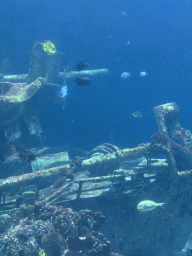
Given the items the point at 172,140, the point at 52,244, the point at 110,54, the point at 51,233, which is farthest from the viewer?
the point at 110,54

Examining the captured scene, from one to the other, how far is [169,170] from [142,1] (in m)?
36.9

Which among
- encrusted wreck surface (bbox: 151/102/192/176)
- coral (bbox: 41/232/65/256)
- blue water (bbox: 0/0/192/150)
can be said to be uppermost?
blue water (bbox: 0/0/192/150)

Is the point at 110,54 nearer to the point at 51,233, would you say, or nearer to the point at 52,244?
the point at 51,233

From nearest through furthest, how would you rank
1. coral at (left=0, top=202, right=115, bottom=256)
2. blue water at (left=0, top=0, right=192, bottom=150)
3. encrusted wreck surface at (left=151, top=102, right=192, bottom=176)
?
coral at (left=0, top=202, right=115, bottom=256)
encrusted wreck surface at (left=151, top=102, right=192, bottom=176)
blue water at (left=0, top=0, right=192, bottom=150)

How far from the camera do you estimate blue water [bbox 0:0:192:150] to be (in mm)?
25875

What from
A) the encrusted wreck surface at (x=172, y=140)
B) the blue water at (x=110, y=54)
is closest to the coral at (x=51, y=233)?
the encrusted wreck surface at (x=172, y=140)

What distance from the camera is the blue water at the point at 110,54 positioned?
84.9 feet

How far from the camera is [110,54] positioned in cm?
2969

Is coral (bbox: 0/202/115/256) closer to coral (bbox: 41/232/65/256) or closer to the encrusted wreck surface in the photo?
coral (bbox: 41/232/65/256)

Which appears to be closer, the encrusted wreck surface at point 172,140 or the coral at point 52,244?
the coral at point 52,244

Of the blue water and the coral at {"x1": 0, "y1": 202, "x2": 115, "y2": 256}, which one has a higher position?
the blue water

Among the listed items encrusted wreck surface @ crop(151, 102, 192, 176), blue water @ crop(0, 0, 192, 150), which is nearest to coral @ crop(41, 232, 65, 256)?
encrusted wreck surface @ crop(151, 102, 192, 176)

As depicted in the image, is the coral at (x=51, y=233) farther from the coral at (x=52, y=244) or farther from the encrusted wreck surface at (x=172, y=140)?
the encrusted wreck surface at (x=172, y=140)

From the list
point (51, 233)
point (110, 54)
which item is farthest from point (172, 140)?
point (110, 54)
